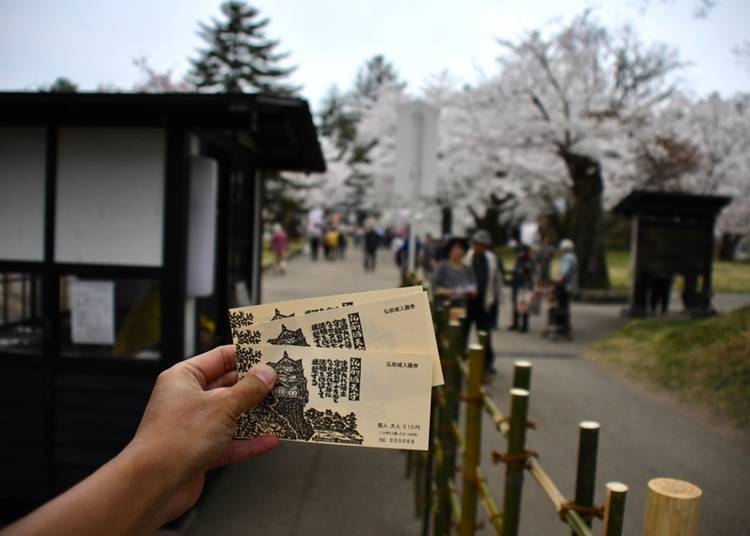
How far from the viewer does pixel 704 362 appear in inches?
166

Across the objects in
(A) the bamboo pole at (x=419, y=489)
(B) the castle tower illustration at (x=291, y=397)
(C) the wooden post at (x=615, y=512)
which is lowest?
(A) the bamboo pole at (x=419, y=489)

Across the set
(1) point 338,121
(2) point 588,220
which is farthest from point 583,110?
(1) point 338,121

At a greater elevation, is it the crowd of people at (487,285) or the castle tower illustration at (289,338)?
the castle tower illustration at (289,338)

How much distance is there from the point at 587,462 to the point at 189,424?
1202 millimetres

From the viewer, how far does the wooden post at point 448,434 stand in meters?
3.61

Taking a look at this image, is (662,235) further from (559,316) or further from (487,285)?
(487,285)

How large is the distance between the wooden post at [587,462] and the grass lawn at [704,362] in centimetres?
130

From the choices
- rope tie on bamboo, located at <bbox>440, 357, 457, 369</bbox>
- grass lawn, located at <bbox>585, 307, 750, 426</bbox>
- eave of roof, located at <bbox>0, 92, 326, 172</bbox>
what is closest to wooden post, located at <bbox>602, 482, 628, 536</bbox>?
grass lawn, located at <bbox>585, 307, 750, 426</bbox>

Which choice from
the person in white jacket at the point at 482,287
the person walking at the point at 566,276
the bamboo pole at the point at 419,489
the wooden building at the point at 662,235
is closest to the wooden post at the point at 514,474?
the bamboo pole at the point at 419,489

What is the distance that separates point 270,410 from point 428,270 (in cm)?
1987

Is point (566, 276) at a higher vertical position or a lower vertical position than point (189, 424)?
lower

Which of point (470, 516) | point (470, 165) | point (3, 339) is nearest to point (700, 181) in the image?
point (470, 516)

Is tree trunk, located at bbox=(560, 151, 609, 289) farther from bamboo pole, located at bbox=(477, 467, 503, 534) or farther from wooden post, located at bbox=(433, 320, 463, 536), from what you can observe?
bamboo pole, located at bbox=(477, 467, 503, 534)

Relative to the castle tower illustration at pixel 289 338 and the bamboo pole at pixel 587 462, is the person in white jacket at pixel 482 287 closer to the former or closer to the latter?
the bamboo pole at pixel 587 462
